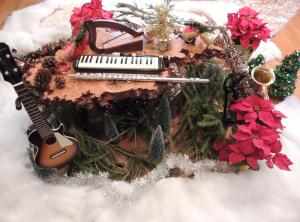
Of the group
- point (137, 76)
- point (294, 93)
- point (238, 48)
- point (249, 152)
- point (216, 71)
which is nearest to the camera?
point (249, 152)

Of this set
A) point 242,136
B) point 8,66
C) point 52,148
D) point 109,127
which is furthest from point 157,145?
point 8,66

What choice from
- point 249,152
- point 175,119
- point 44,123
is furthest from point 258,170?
point 44,123

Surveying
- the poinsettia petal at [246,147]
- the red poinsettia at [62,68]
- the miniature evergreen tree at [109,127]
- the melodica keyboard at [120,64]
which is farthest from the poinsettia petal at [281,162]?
the red poinsettia at [62,68]

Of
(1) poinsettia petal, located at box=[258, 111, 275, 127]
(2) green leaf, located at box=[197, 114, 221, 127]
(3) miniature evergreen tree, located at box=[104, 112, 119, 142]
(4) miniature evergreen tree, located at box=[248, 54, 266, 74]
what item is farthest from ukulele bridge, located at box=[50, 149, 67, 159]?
(4) miniature evergreen tree, located at box=[248, 54, 266, 74]

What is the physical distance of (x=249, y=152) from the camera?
1295mm

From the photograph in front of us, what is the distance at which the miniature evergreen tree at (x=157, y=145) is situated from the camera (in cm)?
137

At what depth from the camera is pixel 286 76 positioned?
A: 184 cm

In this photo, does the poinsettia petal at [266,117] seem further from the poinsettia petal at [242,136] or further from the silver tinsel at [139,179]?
the silver tinsel at [139,179]

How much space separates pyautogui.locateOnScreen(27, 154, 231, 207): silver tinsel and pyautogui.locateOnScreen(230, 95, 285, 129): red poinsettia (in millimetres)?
281

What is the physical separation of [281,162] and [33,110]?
3.56 ft

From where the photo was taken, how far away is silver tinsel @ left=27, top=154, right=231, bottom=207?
139 cm

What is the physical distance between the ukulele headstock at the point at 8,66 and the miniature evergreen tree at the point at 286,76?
58.3 inches

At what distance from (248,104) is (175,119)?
18.9 inches

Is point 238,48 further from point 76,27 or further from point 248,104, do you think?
point 76,27
